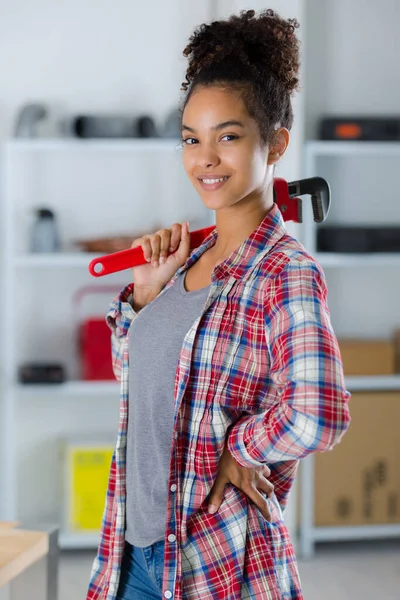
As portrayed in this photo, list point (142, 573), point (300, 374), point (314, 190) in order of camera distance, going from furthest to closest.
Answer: point (314, 190), point (142, 573), point (300, 374)

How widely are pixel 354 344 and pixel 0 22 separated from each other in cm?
216

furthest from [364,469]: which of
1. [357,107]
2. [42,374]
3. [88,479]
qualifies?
[357,107]

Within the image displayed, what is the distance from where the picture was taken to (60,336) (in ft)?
13.3

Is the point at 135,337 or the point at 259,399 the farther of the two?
the point at 135,337

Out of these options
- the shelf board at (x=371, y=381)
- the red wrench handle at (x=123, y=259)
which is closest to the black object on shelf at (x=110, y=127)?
the shelf board at (x=371, y=381)

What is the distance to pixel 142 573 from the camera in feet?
4.62

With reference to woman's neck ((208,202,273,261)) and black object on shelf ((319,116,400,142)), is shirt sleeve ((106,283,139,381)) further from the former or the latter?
black object on shelf ((319,116,400,142))

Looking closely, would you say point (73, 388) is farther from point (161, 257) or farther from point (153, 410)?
point (153, 410)

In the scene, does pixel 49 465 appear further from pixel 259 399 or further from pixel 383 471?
pixel 259 399

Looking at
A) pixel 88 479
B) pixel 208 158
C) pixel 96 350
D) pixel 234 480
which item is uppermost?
pixel 208 158

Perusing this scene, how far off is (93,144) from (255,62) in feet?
7.98

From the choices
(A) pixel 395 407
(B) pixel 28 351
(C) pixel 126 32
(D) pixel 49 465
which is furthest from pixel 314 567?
(C) pixel 126 32

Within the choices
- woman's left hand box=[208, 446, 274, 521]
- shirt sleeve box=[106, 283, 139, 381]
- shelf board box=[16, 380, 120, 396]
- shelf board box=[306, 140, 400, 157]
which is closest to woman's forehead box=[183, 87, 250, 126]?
shirt sleeve box=[106, 283, 139, 381]

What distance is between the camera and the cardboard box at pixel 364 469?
3906mm
